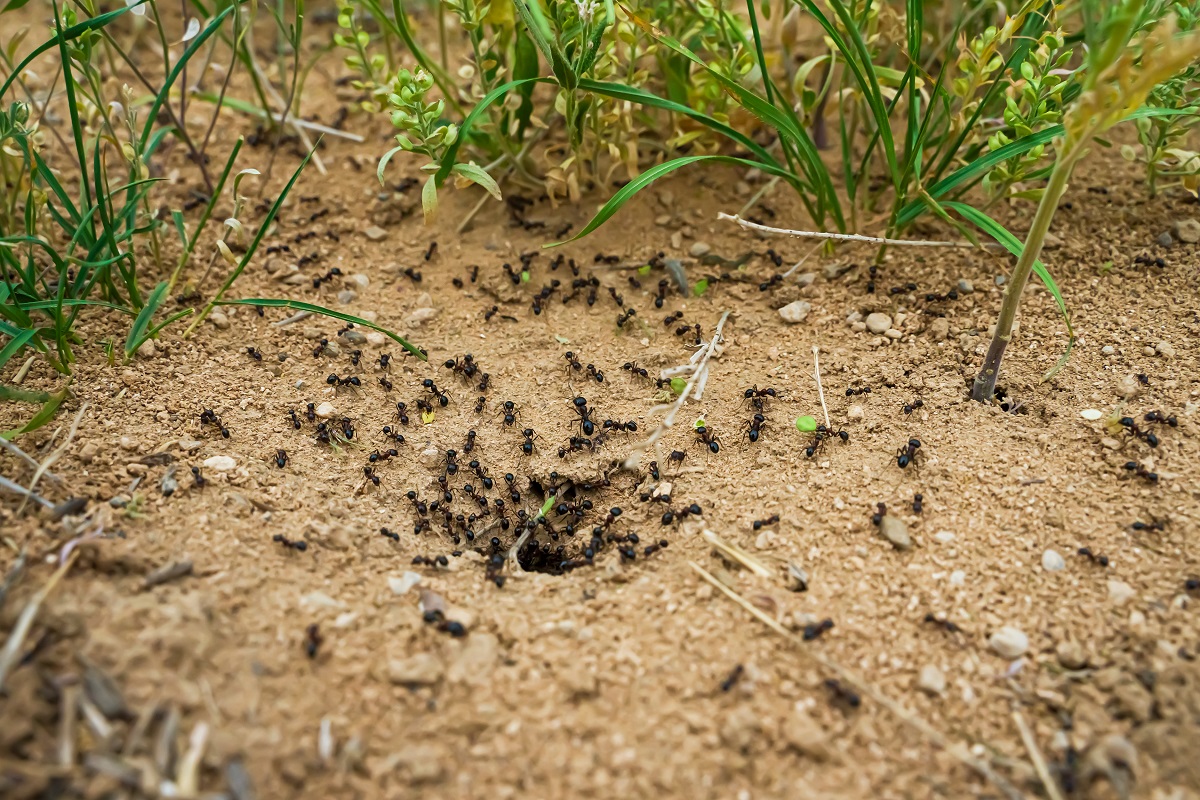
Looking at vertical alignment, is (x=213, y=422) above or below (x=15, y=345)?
below

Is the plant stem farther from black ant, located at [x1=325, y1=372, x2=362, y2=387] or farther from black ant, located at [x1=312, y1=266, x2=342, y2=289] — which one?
black ant, located at [x1=312, y1=266, x2=342, y2=289]

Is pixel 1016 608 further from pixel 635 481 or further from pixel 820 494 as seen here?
pixel 635 481

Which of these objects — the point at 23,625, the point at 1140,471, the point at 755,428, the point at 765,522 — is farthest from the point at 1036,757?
the point at 23,625

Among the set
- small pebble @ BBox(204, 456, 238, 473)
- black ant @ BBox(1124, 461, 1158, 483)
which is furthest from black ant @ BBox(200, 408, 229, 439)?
black ant @ BBox(1124, 461, 1158, 483)

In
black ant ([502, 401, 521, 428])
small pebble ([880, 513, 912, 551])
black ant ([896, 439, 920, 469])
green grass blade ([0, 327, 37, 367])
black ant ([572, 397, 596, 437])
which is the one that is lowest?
small pebble ([880, 513, 912, 551])

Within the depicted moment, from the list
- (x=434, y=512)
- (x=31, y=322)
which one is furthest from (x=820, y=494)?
(x=31, y=322)

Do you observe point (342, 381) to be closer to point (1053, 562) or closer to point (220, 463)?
point (220, 463)
